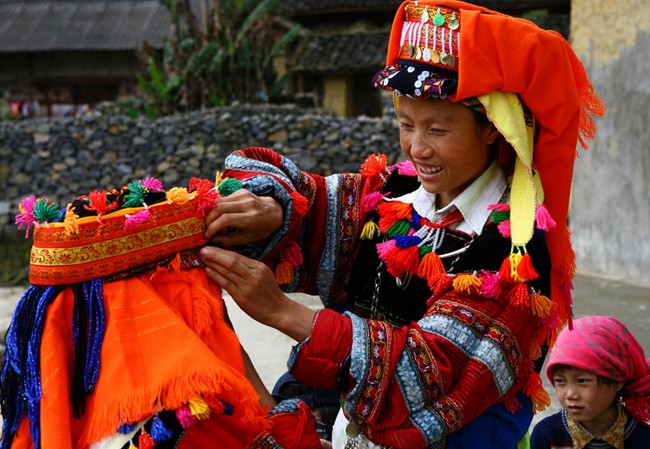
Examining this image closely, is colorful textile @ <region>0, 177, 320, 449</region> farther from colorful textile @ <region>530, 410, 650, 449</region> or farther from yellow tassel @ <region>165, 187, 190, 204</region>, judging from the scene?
colorful textile @ <region>530, 410, 650, 449</region>

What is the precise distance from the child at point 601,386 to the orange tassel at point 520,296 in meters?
1.30

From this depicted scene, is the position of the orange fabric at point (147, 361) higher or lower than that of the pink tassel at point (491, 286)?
lower

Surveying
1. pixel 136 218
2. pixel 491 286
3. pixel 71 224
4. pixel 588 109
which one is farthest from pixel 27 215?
pixel 588 109

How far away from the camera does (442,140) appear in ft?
6.82

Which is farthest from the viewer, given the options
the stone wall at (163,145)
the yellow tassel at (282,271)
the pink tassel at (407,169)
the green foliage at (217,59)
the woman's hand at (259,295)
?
the green foliage at (217,59)

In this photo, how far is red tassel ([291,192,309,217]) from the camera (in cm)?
234

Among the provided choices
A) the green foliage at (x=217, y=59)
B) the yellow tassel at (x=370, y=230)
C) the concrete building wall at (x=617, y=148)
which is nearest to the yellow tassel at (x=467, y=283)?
the yellow tassel at (x=370, y=230)

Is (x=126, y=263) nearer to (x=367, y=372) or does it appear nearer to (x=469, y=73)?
(x=367, y=372)

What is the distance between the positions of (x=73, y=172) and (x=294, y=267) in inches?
608

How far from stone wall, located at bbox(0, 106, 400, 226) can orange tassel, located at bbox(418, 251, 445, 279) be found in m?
12.3

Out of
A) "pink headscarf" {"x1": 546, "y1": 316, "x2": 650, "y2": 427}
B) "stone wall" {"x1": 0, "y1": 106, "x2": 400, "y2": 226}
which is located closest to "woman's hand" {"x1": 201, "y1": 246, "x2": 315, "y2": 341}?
"pink headscarf" {"x1": 546, "y1": 316, "x2": 650, "y2": 427}

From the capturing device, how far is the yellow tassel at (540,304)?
198 centimetres

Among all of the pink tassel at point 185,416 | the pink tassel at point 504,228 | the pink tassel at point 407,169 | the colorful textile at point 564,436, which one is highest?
the pink tassel at point 407,169

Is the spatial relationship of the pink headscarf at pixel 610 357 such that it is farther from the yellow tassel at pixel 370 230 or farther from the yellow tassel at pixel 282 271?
the yellow tassel at pixel 282 271
